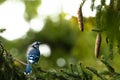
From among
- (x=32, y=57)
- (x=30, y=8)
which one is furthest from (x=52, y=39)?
(x=32, y=57)

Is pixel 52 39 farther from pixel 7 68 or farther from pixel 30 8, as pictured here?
pixel 7 68

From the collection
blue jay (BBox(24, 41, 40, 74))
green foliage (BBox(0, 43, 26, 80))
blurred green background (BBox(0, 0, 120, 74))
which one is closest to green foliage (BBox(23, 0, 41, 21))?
blurred green background (BBox(0, 0, 120, 74))

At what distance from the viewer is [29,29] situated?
2309cm

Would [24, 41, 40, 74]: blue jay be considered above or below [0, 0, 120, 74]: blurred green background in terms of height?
above

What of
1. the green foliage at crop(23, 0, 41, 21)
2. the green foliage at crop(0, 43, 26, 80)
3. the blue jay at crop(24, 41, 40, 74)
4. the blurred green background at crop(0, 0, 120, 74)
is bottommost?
the blurred green background at crop(0, 0, 120, 74)

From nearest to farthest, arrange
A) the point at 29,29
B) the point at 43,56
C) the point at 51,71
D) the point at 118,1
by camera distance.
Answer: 1. the point at 118,1
2. the point at 51,71
3. the point at 43,56
4. the point at 29,29

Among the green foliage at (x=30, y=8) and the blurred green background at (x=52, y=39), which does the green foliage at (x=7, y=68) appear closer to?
the blurred green background at (x=52, y=39)

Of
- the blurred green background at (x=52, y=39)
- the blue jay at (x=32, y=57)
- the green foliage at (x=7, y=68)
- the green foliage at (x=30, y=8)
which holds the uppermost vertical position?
the green foliage at (x=7, y=68)

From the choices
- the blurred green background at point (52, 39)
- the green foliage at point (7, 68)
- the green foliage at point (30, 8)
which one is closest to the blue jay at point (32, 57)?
the green foliage at point (7, 68)

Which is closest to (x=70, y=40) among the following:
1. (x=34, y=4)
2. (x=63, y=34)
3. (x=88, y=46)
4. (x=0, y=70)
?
(x=63, y=34)

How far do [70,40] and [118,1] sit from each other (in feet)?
59.7

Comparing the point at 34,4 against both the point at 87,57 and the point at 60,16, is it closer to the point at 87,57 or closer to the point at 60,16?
the point at 60,16

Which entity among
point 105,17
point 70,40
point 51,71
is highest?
point 105,17

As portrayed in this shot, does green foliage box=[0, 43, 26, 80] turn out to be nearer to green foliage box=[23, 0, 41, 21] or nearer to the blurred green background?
the blurred green background
